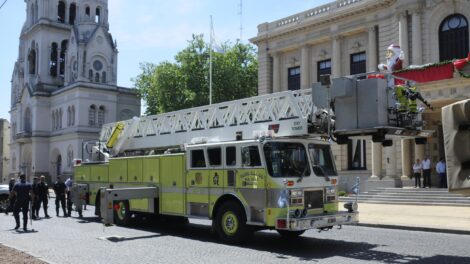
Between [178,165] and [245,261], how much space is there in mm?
4948

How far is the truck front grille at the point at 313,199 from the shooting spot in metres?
11.6

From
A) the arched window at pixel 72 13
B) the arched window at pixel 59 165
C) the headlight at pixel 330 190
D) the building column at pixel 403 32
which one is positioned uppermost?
the arched window at pixel 72 13

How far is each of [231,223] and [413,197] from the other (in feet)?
46.5

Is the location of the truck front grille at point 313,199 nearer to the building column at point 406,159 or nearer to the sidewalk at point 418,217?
the sidewalk at point 418,217

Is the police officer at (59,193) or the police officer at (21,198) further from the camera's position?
the police officer at (59,193)

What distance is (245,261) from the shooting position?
9.98 m

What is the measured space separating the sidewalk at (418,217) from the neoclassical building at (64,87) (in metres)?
44.9

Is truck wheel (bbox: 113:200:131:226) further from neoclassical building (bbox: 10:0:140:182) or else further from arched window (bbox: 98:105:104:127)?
arched window (bbox: 98:105:104:127)

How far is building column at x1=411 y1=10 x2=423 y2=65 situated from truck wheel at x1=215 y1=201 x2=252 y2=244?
18442 millimetres

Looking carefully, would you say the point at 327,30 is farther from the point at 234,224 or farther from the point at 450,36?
the point at 234,224

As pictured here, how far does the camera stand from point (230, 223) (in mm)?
12227

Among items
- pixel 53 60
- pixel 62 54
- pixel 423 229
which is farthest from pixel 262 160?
pixel 53 60

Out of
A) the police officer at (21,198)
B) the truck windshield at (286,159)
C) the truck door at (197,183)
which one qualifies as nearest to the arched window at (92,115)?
the police officer at (21,198)

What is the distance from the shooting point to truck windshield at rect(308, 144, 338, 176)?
1215 centimetres
